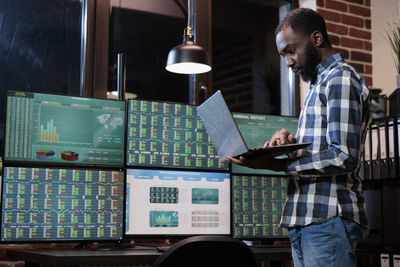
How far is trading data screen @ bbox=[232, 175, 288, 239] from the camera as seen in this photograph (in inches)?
104

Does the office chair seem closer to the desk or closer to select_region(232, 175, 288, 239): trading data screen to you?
the desk

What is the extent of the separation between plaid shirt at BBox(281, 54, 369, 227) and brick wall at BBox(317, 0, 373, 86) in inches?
78.9

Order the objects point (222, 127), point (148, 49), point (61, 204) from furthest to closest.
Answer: point (148, 49), point (61, 204), point (222, 127)

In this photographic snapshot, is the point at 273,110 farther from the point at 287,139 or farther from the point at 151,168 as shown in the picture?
the point at 287,139

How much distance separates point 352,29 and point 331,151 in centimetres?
236

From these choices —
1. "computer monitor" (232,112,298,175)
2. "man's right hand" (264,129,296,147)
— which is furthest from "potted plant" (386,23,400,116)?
"man's right hand" (264,129,296,147)

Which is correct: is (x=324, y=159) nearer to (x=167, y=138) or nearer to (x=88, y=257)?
(x=88, y=257)

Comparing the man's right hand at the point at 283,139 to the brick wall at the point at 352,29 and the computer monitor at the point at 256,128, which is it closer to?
the computer monitor at the point at 256,128

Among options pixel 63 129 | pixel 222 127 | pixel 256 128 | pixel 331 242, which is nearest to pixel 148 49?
pixel 256 128

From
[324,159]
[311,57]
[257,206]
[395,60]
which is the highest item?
[395,60]

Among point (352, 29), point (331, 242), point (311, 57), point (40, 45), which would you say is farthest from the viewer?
point (352, 29)

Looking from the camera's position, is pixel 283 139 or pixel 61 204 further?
pixel 61 204

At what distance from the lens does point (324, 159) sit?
1.67m

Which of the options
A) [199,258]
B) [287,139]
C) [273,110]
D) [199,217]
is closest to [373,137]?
[273,110]
